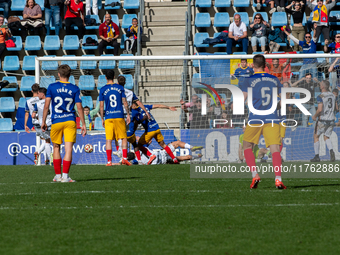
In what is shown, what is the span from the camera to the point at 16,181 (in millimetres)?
9328

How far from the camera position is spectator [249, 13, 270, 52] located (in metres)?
17.0

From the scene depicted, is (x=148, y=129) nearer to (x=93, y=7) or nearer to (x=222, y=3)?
(x=222, y=3)

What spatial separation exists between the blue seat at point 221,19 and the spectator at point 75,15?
15.7 feet

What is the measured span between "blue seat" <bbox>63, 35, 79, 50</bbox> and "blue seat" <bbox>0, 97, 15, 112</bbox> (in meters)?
2.72

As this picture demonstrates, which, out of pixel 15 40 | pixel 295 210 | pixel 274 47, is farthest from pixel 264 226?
pixel 15 40

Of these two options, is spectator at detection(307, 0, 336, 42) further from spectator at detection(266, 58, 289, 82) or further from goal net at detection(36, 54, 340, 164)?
spectator at detection(266, 58, 289, 82)

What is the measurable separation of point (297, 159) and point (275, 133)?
638 cm

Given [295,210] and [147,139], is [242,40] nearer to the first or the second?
[147,139]

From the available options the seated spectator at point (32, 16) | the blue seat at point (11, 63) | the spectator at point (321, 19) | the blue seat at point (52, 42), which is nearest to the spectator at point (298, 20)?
the spectator at point (321, 19)

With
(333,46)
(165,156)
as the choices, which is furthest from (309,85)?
(165,156)

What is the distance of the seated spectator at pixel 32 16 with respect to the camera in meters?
18.8

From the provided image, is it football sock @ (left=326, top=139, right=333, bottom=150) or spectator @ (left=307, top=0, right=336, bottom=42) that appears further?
spectator @ (left=307, top=0, right=336, bottom=42)

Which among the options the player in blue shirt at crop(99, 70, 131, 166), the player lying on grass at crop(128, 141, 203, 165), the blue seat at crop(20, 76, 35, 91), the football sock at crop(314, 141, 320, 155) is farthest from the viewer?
the blue seat at crop(20, 76, 35, 91)

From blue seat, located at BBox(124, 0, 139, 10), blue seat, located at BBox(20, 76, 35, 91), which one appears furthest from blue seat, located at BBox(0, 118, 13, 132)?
blue seat, located at BBox(124, 0, 139, 10)
